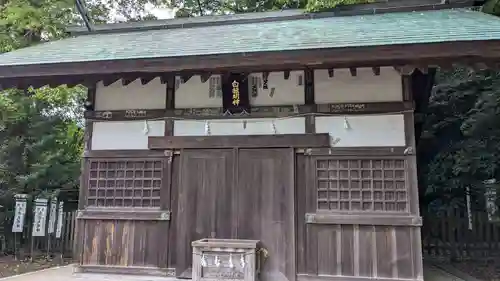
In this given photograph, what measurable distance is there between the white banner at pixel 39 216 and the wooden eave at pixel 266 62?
319 cm

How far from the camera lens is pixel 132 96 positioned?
6.39m

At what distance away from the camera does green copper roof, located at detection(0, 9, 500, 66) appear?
189 inches

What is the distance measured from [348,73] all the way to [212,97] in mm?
2024

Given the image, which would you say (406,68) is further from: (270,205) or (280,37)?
(270,205)

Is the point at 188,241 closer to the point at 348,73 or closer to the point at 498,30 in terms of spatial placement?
the point at 348,73

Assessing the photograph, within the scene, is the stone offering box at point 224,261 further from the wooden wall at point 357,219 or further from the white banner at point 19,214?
the white banner at point 19,214

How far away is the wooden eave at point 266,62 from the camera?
448 centimetres

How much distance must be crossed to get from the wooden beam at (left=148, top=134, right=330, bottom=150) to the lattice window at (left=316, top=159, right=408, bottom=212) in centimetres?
33

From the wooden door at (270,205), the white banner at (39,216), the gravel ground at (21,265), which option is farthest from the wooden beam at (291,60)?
the gravel ground at (21,265)

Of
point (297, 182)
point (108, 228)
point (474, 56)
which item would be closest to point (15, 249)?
point (108, 228)

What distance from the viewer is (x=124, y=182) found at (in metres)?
6.20

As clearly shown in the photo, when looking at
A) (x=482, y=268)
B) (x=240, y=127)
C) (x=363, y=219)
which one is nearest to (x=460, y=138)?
(x=482, y=268)

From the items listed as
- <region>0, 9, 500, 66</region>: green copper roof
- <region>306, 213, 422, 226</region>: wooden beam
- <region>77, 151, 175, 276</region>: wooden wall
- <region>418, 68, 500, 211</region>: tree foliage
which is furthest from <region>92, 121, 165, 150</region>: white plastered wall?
<region>418, 68, 500, 211</region>: tree foliage

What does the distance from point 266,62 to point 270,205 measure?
2.05 metres
